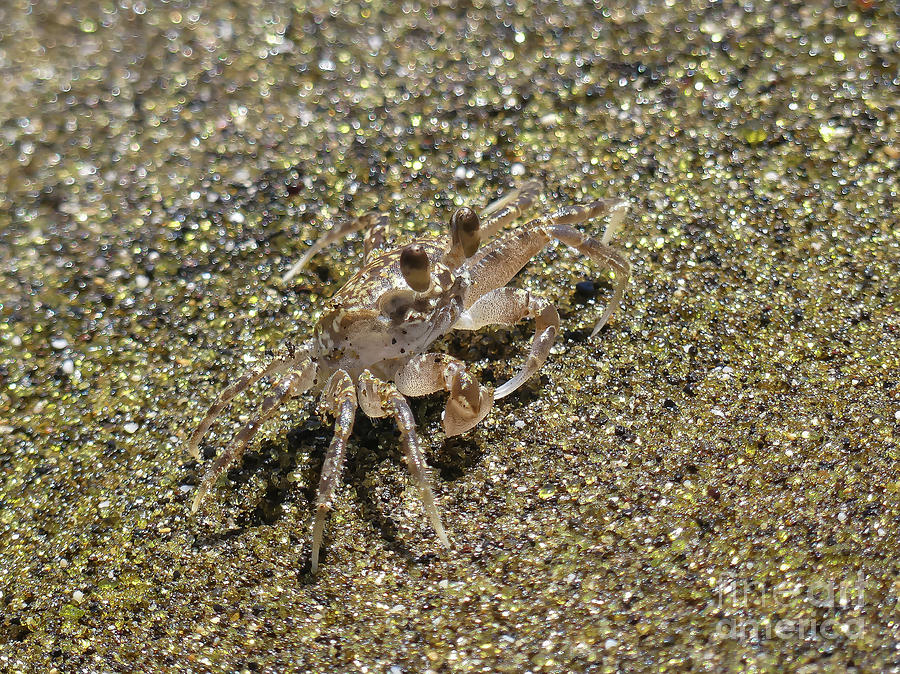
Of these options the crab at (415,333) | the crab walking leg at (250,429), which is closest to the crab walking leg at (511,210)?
the crab at (415,333)

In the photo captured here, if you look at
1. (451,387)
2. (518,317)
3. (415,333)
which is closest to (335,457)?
(451,387)

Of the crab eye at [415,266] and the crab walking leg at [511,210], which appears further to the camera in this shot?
the crab walking leg at [511,210]

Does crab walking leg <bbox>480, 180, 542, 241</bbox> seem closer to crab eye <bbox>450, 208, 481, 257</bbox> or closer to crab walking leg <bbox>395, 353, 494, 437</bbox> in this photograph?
crab eye <bbox>450, 208, 481, 257</bbox>

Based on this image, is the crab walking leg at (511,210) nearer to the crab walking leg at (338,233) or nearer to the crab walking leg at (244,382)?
the crab walking leg at (338,233)

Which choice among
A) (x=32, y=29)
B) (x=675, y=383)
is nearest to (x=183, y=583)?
(x=675, y=383)

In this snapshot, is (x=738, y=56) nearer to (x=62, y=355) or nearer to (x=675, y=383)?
(x=675, y=383)

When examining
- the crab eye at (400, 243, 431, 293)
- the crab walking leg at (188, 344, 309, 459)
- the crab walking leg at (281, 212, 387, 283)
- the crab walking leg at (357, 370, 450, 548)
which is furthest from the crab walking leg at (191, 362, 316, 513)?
the crab walking leg at (281, 212, 387, 283)

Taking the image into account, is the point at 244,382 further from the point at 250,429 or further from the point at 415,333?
the point at 415,333
